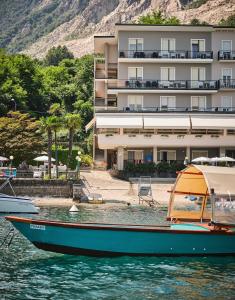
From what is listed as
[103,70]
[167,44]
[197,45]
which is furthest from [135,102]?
[197,45]

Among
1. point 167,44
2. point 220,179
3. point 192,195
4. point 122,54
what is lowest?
point 192,195

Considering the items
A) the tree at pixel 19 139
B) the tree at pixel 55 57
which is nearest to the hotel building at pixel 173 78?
the tree at pixel 19 139

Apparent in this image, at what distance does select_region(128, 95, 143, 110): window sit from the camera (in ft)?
212

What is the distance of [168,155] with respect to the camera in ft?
208

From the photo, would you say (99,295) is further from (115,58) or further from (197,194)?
(115,58)

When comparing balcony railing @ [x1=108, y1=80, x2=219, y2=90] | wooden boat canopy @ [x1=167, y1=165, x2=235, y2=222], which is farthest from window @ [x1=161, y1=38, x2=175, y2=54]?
wooden boat canopy @ [x1=167, y1=165, x2=235, y2=222]

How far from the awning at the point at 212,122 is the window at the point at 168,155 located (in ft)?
15.8

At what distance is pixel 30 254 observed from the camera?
76.9 feet

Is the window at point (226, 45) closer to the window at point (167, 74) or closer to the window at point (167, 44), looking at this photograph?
the window at point (167, 44)

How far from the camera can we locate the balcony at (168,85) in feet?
210

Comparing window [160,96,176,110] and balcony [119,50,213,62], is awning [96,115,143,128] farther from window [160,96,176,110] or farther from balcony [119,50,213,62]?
balcony [119,50,213,62]

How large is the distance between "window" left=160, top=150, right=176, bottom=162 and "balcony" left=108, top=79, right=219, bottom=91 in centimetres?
690

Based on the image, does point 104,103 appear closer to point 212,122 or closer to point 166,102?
point 166,102

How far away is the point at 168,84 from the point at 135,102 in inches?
164
